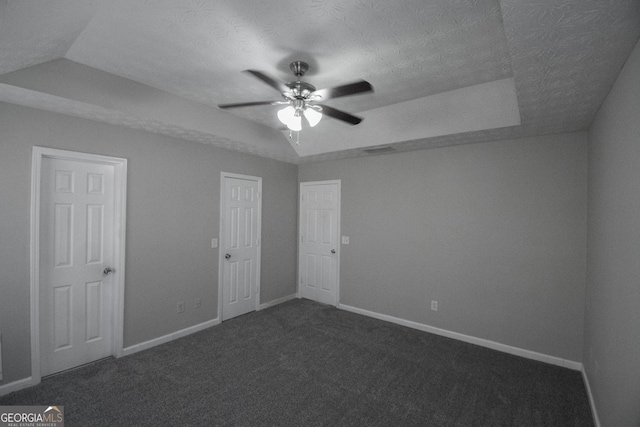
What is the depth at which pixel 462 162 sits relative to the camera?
139 inches

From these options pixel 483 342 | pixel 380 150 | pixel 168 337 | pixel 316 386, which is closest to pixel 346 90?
pixel 380 150

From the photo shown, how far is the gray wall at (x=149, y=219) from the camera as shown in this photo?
239cm

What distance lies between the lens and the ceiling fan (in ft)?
6.12

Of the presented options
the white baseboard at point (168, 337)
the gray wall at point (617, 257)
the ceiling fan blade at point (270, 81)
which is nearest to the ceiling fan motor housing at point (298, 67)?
the ceiling fan blade at point (270, 81)

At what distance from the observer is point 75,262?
2.81m

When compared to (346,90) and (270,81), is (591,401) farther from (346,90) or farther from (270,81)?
(270,81)

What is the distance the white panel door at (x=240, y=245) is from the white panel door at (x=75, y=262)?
1353mm

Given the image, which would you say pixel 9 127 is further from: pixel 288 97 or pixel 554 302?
pixel 554 302

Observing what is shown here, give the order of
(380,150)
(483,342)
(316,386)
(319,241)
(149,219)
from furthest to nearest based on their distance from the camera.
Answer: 1. (319,241)
2. (380,150)
3. (483,342)
4. (149,219)
5. (316,386)

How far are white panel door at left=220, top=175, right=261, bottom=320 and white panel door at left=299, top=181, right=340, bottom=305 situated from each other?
893 mm

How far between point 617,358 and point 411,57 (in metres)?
2.35

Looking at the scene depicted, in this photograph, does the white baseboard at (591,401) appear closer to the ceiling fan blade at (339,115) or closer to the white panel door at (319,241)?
the ceiling fan blade at (339,115)

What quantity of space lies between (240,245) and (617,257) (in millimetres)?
3904

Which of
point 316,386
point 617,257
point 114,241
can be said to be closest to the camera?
point 617,257
